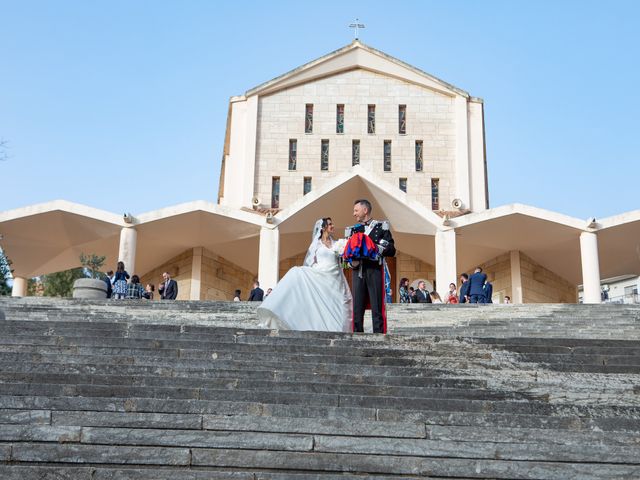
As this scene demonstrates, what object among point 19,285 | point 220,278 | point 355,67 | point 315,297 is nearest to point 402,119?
point 355,67

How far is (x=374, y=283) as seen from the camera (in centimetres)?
844

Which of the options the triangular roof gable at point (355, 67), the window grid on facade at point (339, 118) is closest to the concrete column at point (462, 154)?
the triangular roof gable at point (355, 67)

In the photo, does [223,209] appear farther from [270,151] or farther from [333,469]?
[333,469]

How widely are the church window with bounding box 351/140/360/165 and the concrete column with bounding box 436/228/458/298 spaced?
6.07m

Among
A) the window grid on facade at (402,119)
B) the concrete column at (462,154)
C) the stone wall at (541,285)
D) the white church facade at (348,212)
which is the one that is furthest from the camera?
the window grid on facade at (402,119)

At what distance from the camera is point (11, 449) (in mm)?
4477

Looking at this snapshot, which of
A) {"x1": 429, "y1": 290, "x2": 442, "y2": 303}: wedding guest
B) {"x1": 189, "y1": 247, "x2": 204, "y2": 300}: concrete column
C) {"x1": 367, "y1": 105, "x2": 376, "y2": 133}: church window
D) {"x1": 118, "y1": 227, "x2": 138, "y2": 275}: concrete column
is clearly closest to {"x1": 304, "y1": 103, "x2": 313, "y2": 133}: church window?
{"x1": 367, "y1": 105, "x2": 376, "y2": 133}: church window

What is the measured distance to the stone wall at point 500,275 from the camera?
25031mm

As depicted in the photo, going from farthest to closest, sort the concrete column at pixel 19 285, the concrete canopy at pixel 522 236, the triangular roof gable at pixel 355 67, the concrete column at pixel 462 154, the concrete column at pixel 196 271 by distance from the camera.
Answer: the triangular roof gable at pixel 355 67 → the concrete column at pixel 462 154 → the concrete column at pixel 19 285 → the concrete column at pixel 196 271 → the concrete canopy at pixel 522 236

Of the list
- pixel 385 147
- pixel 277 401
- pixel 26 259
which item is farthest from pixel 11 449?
pixel 385 147

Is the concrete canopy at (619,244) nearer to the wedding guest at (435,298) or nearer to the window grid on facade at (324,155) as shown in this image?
the wedding guest at (435,298)

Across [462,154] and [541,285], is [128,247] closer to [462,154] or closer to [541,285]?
[462,154]

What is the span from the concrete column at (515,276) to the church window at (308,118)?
28.4ft

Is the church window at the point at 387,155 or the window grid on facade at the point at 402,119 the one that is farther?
the window grid on facade at the point at 402,119
